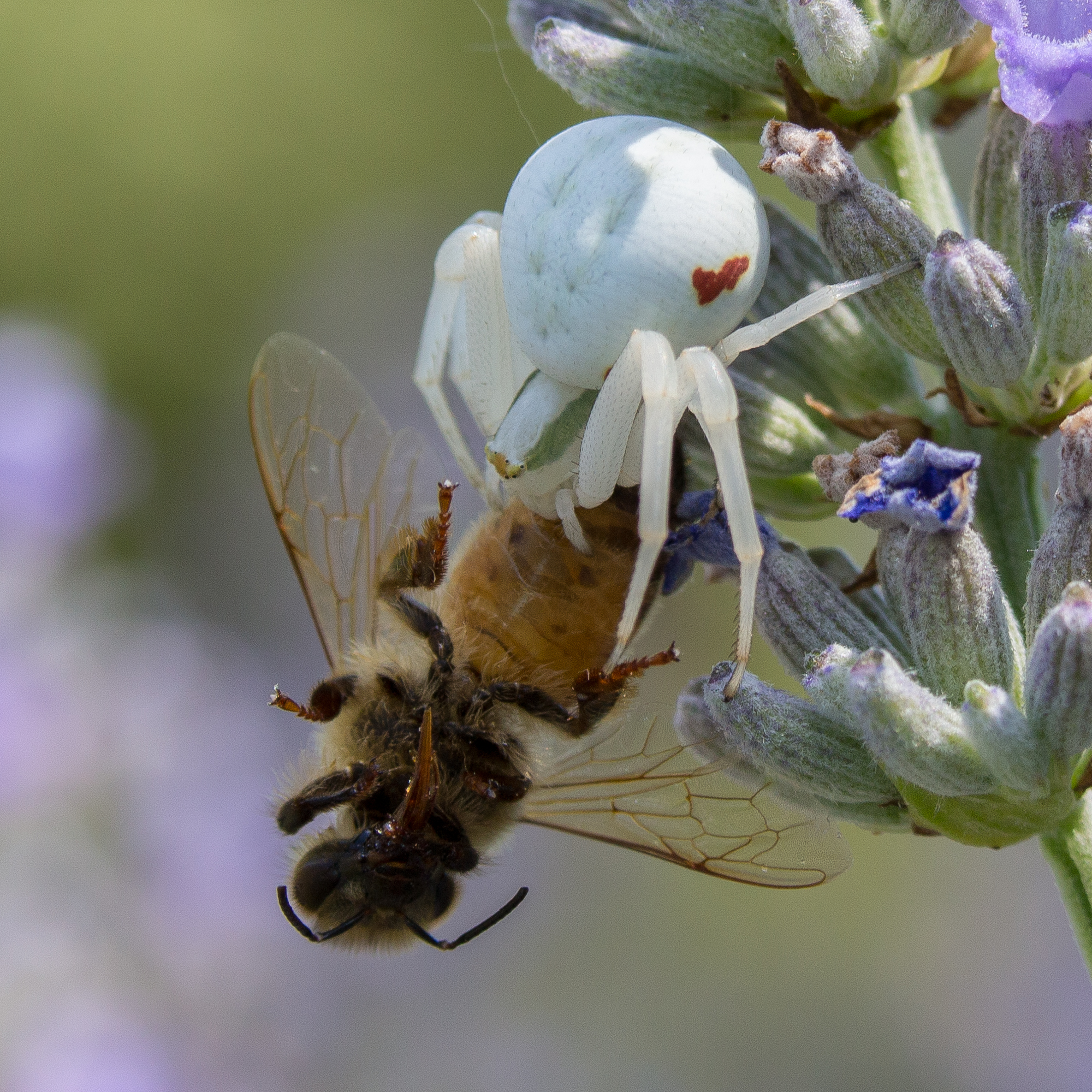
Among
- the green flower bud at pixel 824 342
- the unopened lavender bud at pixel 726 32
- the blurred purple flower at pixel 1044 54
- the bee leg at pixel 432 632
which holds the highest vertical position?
the unopened lavender bud at pixel 726 32

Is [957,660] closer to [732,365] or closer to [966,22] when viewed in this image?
[732,365]

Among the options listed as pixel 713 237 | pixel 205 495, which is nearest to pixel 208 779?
pixel 205 495

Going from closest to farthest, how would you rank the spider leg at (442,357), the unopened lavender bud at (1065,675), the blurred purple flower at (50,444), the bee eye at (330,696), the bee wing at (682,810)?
1. the unopened lavender bud at (1065,675)
2. the bee wing at (682,810)
3. the bee eye at (330,696)
4. the spider leg at (442,357)
5. the blurred purple flower at (50,444)

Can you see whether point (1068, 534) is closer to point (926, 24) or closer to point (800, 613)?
point (800, 613)

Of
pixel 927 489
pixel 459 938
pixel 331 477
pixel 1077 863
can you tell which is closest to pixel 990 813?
pixel 1077 863

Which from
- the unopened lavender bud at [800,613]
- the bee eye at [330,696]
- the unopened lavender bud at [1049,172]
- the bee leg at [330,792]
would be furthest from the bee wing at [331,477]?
the unopened lavender bud at [1049,172]

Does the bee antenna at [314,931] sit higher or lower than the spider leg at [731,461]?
lower

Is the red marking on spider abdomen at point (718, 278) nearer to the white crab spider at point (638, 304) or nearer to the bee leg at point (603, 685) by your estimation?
the white crab spider at point (638, 304)
